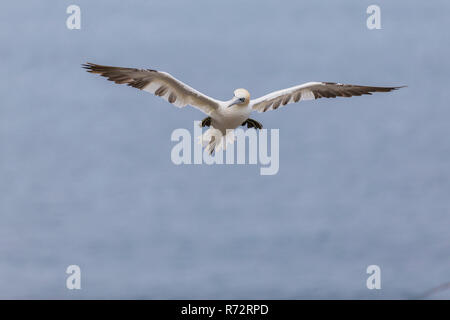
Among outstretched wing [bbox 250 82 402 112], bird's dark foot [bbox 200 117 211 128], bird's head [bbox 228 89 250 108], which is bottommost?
bird's dark foot [bbox 200 117 211 128]

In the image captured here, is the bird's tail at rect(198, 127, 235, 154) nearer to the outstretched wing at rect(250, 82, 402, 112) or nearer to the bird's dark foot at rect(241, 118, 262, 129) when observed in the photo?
the bird's dark foot at rect(241, 118, 262, 129)

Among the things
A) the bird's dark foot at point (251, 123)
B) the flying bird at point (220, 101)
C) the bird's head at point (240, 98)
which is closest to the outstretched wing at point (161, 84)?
the flying bird at point (220, 101)

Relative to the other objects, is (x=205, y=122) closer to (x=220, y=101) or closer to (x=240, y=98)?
(x=220, y=101)

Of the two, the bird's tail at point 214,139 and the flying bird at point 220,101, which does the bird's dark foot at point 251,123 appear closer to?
the flying bird at point 220,101

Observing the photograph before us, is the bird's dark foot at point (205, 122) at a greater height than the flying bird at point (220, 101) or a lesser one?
lesser

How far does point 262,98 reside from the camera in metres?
19.9

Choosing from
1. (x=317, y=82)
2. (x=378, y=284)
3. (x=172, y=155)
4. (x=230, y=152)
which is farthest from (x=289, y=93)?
(x=378, y=284)

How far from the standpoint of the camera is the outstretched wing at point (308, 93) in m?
20.0

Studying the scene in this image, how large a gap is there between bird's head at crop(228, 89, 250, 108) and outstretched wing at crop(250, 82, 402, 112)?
1.17 ft

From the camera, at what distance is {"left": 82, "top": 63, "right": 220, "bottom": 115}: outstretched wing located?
18.1m

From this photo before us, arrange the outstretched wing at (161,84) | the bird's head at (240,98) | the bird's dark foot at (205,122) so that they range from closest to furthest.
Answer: the outstretched wing at (161,84) → the bird's head at (240,98) → the bird's dark foot at (205,122)

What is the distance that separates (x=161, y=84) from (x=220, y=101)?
144 cm

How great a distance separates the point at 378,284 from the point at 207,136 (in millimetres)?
5052

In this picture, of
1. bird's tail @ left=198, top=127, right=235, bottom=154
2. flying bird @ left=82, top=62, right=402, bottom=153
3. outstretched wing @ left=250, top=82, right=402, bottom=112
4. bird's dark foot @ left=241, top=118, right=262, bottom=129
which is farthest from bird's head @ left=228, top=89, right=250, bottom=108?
bird's tail @ left=198, top=127, right=235, bottom=154
